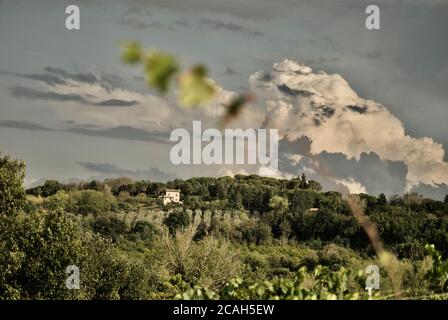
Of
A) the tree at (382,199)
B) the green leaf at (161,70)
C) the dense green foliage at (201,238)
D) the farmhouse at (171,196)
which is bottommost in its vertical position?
the green leaf at (161,70)

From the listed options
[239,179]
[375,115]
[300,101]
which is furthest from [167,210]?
[375,115]

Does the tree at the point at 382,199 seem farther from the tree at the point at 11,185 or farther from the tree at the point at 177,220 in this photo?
the tree at the point at 11,185

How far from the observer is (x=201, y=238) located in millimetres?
45844

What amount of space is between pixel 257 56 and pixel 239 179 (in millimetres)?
12978

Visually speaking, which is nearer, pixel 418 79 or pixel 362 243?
pixel 362 243

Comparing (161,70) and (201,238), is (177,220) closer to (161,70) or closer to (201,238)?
(201,238)

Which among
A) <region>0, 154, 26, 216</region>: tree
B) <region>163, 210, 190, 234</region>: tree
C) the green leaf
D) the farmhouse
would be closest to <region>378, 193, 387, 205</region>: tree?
<region>163, 210, 190, 234</region>: tree

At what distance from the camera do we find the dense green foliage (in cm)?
2072

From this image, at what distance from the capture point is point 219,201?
57.7 meters

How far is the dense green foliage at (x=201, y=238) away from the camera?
68.0 feet

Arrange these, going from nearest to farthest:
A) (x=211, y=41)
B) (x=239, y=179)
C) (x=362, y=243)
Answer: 1. (x=362, y=243)
2. (x=211, y=41)
3. (x=239, y=179)

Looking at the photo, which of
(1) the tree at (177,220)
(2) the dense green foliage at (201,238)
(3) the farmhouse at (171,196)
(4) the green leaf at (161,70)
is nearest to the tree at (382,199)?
(2) the dense green foliage at (201,238)

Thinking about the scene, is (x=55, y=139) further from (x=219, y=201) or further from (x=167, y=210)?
(x=219, y=201)
